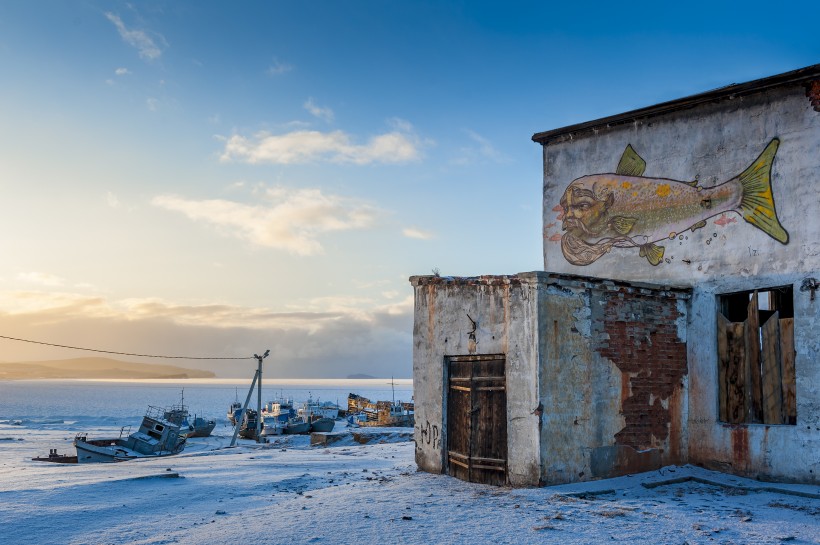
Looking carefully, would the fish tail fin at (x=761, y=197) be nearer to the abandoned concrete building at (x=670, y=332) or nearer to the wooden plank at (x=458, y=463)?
the abandoned concrete building at (x=670, y=332)

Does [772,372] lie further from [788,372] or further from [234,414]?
[234,414]

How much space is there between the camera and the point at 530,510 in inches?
384

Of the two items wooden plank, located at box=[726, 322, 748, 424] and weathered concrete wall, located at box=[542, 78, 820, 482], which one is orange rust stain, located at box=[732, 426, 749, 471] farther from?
wooden plank, located at box=[726, 322, 748, 424]

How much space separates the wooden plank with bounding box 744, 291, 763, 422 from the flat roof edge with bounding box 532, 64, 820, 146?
3.89 meters

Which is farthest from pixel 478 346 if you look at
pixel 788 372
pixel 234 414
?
pixel 234 414

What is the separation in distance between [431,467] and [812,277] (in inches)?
310

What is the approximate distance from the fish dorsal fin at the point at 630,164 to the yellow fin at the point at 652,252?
159 centimetres

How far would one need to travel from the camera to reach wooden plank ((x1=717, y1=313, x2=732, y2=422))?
12.8 meters

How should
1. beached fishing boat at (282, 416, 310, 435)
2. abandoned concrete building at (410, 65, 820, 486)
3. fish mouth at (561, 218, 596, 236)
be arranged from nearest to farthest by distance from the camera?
abandoned concrete building at (410, 65, 820, 486)
fish mouth at (561, 218, 596, 236)
beached fishing boat at (282, 416, 310, 435)

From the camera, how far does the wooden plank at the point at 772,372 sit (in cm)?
1206

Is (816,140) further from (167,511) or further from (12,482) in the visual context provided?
(12,482)

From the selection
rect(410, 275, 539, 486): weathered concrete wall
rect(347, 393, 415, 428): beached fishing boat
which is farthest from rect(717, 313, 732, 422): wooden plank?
rect(347, 393, 415, 428): beached fishing boat

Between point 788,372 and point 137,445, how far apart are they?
28780 millimetres

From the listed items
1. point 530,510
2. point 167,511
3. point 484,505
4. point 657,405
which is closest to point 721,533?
point 530,510
